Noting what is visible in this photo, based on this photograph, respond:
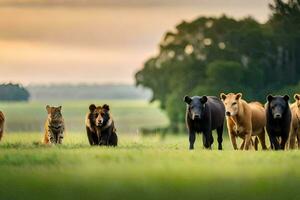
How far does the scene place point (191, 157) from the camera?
872 inches

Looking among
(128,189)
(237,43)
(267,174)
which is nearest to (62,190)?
(128,189)

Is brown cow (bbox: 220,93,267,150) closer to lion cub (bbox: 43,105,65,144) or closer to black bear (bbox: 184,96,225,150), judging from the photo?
black bear (bbox: 184,96,225,150)

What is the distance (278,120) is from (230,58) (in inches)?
3223

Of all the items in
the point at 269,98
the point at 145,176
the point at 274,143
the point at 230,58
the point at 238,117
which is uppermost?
the point at 230,58

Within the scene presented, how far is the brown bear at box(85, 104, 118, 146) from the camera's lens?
2808 centimetres

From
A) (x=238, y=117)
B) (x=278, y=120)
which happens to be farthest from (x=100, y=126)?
(x=278, y=120)

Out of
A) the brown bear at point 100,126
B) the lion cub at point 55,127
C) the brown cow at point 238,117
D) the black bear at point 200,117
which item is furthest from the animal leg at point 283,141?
the lion cub at point 55,127

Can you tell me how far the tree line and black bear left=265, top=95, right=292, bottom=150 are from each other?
7155cm

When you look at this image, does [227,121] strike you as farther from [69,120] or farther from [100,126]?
[69,120]

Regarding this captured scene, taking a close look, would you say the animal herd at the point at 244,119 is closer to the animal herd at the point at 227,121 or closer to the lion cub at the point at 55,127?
the animal herd at the point at 227,121

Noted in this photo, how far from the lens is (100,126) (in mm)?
28172

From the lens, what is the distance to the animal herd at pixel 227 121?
91.0 ft

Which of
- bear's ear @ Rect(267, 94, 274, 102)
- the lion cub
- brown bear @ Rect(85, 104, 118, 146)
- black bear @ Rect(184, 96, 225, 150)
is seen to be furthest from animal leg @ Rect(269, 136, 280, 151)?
the lion cub

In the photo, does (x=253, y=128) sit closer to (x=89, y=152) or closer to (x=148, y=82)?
(x=89, y=152)
